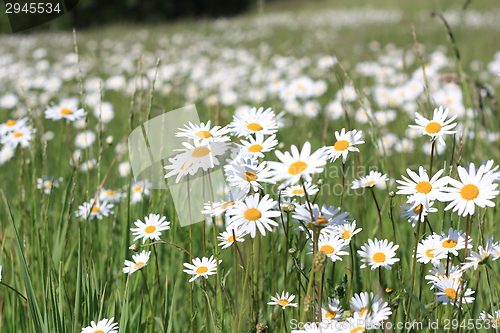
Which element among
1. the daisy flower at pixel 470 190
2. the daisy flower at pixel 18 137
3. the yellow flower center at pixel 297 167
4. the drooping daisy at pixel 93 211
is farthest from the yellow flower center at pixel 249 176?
the daisy flower at pixel 18 137

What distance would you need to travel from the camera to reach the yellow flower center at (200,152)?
0.85 metres

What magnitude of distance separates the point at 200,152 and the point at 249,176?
14 centimetres

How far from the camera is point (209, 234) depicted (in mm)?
1471

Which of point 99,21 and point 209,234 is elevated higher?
point 99,21

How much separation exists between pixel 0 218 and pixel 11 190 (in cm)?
46

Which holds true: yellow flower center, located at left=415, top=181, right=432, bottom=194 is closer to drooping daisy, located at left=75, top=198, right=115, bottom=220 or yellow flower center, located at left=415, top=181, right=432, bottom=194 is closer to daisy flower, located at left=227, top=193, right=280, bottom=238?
daisy flower, located at left=227, top=193, right=280, bottom=238

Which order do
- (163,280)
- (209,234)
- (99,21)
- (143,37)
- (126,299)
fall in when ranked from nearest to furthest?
(126,299) < (163,280) < (209,234) < (143,37) < (99,21)

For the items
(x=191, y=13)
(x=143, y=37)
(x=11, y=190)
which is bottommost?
(x=11, y=190)

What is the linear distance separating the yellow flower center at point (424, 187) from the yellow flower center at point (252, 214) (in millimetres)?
312

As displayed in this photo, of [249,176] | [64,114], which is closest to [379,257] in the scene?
[249,176]

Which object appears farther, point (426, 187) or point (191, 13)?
point (191, 13)

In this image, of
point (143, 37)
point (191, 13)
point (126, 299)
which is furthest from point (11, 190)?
point (191, 13)

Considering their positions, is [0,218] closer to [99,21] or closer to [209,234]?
[209,234]

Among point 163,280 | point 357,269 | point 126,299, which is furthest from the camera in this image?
point 163,280
